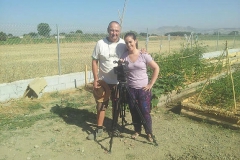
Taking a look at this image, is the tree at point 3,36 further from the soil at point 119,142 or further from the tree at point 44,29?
the soil at point 119,142

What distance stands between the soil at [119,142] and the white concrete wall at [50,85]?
154cm

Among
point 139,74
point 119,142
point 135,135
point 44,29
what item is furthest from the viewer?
point 44,29

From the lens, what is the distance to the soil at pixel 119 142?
3572 millimetres

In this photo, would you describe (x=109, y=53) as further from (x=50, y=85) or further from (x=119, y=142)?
(x=50, y=85)

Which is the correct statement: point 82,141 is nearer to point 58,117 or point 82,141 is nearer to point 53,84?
point 58,117

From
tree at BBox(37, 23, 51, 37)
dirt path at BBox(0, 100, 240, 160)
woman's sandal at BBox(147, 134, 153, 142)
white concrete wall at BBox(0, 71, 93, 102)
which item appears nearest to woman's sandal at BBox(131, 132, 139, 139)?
dirt path at BBox(0, 100, 240, 160)

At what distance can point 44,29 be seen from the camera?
7098 millimetres

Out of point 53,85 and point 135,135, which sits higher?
point 53,85

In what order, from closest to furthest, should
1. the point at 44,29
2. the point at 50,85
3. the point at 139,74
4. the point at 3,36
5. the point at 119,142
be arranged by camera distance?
1. the point at 139,74
2. the point at 119,142
3. the point at 3,36
4. the point at 50,85
5. the point at 44,29

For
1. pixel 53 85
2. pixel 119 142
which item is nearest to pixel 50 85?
pixel 53 85

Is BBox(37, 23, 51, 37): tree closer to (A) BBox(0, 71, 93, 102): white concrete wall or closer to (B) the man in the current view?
(A) BBox(0, 71, 93, 102): white concrete wall

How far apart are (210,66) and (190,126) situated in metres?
4.82

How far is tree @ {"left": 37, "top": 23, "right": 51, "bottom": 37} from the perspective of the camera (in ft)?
22.4

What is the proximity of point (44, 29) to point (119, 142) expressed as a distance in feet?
14.9
